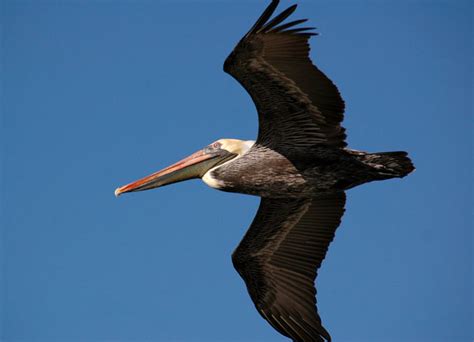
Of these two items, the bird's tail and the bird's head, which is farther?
the bird's head

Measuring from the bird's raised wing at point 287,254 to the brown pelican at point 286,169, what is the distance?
0.04 feet

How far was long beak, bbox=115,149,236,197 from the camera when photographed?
10.4 m

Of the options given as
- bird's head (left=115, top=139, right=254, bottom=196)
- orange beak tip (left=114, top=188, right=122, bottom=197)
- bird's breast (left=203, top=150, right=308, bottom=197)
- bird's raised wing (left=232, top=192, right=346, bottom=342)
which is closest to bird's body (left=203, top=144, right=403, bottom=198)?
bird's breast (left=203, top=150, right=308, bottom=197)

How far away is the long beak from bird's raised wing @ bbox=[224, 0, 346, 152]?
784 mm

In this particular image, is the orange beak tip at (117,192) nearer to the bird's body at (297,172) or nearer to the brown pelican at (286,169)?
the brown pelican at (286,169)

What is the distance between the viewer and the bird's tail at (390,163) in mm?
9250

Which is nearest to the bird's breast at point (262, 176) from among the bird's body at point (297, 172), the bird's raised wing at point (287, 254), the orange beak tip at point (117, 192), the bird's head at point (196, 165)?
the bird's body at point (297, 172)

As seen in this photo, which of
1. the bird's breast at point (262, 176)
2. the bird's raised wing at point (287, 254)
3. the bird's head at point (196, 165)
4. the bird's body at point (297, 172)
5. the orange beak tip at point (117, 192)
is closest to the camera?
the bird's body at point (297, 172)

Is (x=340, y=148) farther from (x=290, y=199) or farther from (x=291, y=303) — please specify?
(x=291, y=303)

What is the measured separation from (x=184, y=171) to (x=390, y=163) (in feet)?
8.70

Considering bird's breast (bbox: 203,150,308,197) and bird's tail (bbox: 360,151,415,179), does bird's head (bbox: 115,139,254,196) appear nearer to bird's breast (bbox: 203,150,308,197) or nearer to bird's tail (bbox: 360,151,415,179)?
bird's breast (bbox: 203,150,308,197)

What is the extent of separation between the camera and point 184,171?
34.5ft

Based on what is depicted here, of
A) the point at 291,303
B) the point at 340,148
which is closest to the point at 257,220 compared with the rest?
the point at 291,303

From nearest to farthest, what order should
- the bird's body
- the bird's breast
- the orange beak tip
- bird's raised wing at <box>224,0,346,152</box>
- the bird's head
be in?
bird's raised wing at <box>224,0,346,152</box> < the bird's body < the bird's breast < the bird's head < the orange beak tip
